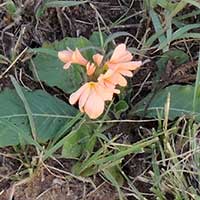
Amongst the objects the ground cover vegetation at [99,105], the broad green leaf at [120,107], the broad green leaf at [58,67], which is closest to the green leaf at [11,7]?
the ground cover vegetation at [99,105]

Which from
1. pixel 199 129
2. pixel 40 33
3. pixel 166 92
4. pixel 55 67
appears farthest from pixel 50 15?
pixel 199 129

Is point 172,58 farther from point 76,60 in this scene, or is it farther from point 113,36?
point 76,60

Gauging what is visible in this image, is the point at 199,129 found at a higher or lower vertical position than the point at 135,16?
lower

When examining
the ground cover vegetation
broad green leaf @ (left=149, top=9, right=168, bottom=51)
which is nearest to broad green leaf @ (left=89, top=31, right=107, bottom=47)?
the ground cover vegetation

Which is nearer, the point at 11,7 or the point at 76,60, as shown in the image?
the point at 76,60

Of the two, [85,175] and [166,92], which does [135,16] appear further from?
[85,175]

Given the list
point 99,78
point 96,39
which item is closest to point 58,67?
point 96,39

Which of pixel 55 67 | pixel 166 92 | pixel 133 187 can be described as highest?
pixel 55 67
